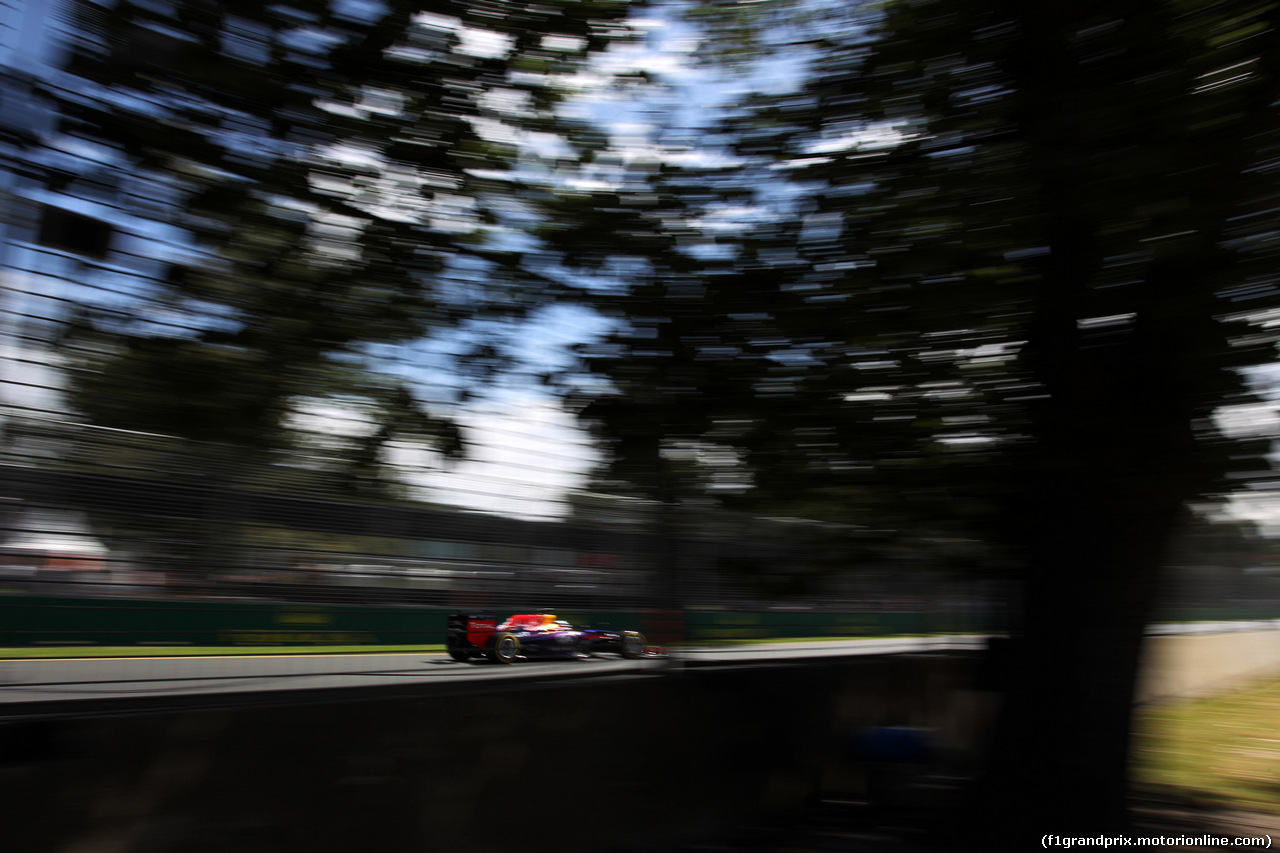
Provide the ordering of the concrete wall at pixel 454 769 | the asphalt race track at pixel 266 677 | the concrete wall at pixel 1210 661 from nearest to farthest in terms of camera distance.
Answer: the concrete wall at pixel 454 769, the asphalt race track at pixel 266 677, the concrete wall at pixel 1210 661

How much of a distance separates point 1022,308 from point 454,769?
11.1ft

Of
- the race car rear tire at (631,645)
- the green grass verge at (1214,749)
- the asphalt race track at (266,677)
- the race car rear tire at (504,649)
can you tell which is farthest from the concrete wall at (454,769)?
the green grass verge at (1214,749)

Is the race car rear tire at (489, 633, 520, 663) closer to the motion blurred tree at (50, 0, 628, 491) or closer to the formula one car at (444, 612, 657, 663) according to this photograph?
the formula one car at (444, 612, 657, 663)

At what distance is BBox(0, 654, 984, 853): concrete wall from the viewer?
121 inches

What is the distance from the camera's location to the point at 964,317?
4.20 metres

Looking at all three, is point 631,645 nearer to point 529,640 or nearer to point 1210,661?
point 529,640

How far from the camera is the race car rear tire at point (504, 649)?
5.59 metres

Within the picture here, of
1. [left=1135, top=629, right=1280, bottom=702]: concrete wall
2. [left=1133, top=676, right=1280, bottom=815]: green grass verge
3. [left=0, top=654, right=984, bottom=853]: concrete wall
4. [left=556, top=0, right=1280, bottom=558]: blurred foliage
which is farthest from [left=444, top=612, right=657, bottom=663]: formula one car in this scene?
[left=1135, top=629, right=1280, bottom=702]: concrete wall

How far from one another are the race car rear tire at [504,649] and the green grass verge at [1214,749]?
12.1 ft

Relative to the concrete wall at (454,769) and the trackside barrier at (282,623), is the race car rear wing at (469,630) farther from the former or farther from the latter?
the concrete wall at (454,769)

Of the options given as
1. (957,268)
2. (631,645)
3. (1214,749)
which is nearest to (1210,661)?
(1214,749)

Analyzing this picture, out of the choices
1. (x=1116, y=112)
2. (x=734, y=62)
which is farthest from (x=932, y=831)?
(x=734, y=62)

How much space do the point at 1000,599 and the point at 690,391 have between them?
3012 mm

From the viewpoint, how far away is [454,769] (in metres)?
4.24
